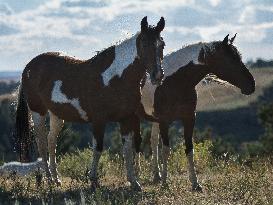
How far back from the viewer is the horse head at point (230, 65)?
9.07 meters

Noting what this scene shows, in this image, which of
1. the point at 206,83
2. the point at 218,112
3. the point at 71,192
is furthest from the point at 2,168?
the point at 218,112

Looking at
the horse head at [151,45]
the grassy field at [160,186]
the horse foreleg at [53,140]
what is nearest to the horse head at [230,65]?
the grassy field at [160,186]

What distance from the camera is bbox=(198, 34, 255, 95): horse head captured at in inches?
357

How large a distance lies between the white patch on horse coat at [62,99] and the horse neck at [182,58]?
5.27ft

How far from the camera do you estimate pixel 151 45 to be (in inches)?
328

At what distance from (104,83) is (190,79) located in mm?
1544

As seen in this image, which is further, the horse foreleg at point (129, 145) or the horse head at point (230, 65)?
the horse foreleg at point (129, 145)

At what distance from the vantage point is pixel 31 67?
1064cm

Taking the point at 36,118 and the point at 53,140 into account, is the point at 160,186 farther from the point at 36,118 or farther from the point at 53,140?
the point at 36,118

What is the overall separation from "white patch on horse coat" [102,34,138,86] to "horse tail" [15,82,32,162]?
8.78 ft

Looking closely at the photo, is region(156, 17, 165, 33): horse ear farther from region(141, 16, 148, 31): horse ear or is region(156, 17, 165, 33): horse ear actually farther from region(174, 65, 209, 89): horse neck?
region(174, 65, 209, 89): horse neck

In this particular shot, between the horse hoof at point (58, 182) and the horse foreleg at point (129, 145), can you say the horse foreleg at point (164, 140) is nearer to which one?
the horse foreleg at point (129, 145)

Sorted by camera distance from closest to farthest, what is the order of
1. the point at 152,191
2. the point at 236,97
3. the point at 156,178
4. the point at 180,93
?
the point at 152,191 → the point at 180,93 → the point at 156,178 → the point at 236,97

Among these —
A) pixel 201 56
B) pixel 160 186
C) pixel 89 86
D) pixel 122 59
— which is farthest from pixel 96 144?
pixel 201 56
